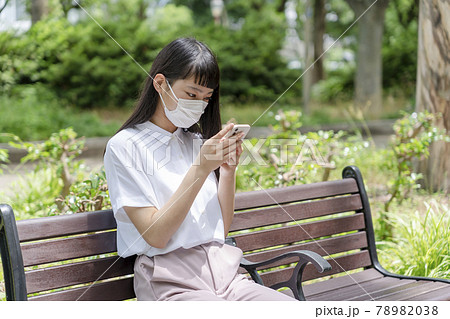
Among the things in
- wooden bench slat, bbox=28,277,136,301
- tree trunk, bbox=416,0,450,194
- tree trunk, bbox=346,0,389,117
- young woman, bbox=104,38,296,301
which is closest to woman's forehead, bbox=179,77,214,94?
young woman, bbox=104,38,296,301

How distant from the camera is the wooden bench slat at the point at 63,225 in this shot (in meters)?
1.98

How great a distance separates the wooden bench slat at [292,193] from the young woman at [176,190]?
370mm

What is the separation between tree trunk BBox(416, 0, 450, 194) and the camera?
4.69 m

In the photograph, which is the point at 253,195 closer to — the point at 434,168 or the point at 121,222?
the point at 121,222

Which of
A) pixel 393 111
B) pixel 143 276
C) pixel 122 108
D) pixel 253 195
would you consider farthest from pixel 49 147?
pixel 393 111

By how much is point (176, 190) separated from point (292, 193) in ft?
3.15

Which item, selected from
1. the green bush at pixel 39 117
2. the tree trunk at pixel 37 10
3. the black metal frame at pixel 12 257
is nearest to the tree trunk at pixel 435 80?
the black metal frame at pixel 12 257

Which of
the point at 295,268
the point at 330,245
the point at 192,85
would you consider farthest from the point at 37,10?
the point at 295,268

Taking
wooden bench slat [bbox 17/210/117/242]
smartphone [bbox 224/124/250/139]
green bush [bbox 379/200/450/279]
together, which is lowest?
green bush [bbox 379/200/450/279]

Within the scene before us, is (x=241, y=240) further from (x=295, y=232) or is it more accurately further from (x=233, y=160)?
(x=233, y=160)

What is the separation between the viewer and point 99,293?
2.13m

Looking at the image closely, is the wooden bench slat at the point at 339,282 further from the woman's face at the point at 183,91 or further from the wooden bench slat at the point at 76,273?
the woman's face at the point at 183,91

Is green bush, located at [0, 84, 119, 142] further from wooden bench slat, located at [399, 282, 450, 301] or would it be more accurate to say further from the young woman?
wooden bench slat, located at [399, 282, 450, 301]

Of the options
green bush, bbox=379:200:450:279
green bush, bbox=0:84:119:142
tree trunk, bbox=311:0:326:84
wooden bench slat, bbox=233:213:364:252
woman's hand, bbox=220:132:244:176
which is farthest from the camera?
tree trunk, bbox=311:0:326:84
